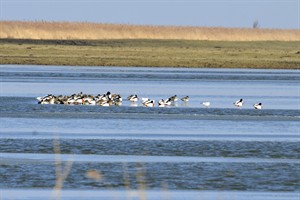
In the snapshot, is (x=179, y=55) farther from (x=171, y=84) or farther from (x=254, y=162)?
(x=254, y=162)

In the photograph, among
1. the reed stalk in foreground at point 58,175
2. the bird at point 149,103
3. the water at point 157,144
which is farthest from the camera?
the bird at point 149,103

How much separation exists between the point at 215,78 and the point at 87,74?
490 cm

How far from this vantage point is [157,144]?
16250 mm

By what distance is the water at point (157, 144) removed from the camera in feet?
38.8

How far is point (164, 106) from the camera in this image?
24.2m

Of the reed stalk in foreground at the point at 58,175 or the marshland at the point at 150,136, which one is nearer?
the reed stalk in foreground at the point at 58,175

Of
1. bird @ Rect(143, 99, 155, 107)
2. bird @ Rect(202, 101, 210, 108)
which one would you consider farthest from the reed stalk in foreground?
bird @ Rect(202, 101, 210, 108)

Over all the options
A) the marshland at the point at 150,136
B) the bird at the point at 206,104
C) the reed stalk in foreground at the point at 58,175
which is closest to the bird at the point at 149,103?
the marshland at the point at 150,136

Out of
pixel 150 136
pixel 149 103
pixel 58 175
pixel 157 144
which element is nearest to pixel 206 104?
pixel 149 103

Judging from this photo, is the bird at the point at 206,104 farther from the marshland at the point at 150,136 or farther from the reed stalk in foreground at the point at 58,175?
the reed stalk in foreground at the point at 58,175

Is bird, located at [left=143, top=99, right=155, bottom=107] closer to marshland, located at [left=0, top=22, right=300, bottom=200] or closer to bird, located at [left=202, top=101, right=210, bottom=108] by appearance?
marshland, located at [left=0, top=22, right=300, bottom=200]

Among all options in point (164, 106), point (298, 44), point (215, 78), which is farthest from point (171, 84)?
point (298, 44)

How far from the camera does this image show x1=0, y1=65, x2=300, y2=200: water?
11.8 metres

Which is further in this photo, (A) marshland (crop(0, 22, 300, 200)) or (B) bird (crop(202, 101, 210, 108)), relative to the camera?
(B) bird (crop(202, 101, 210, 108))
